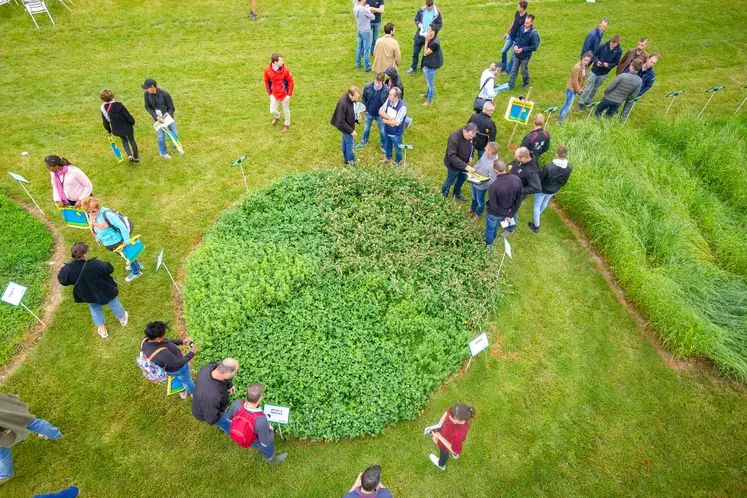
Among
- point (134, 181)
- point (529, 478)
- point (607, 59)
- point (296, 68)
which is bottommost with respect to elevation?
point (529, 478)

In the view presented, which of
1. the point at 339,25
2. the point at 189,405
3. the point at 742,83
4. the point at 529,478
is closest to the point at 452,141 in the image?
the point at 529,478

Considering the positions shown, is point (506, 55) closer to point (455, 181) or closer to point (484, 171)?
point (455, 181)

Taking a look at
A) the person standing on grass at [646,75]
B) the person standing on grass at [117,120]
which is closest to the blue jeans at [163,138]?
the person standing on grass at [117,120]

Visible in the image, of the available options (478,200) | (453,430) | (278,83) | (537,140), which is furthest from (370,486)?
(278,83)

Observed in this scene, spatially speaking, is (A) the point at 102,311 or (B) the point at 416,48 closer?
(A) the point at 102,311

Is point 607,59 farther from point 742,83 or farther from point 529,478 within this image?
point 529,478

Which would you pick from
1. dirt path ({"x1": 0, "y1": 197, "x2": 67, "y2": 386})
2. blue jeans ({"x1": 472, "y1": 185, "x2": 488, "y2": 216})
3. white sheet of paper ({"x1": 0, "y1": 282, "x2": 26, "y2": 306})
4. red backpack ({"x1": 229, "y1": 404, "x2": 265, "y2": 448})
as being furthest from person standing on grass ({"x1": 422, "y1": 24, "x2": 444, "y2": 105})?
white sheet of paper ({"x1": 0, "y1": 282, "x2": 26, "y2": 306})
